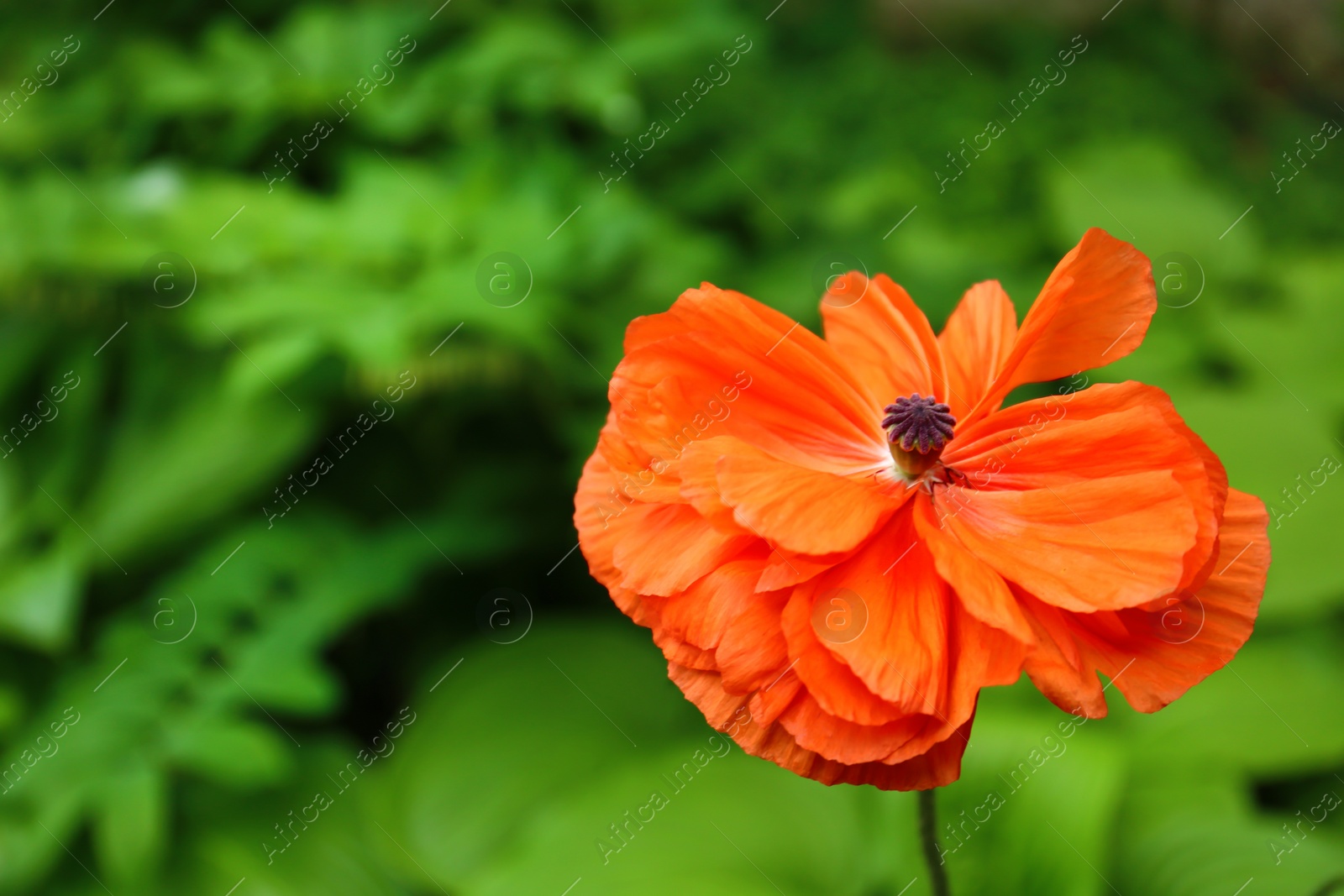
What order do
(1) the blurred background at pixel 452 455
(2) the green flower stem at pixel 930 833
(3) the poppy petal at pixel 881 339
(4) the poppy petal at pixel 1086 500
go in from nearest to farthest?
(4) the poppy petal at pixel 1086 500 < (2) the green flower stem at pixel 930 833 < (3) the poppy petal at pixel 881 339 < (1) the blurred background at pixel 452 455

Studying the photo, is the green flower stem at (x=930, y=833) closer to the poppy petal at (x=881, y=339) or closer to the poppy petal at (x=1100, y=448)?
the poppy petal at (x=1100, y=448)

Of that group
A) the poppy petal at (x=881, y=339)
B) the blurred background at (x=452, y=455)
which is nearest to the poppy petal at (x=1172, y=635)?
the poppy petal at (x=881, y=339)

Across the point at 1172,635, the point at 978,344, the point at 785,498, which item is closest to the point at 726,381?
the point at 785,498

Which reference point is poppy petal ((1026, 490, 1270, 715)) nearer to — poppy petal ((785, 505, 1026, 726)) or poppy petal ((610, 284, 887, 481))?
poppy petal ((785, 505, 1026, 726))

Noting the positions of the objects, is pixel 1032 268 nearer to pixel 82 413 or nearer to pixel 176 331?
pixel 176 331

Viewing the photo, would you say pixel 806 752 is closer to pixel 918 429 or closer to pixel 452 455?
pixel 918 429

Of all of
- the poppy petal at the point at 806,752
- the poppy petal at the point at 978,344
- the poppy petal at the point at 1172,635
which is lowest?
the poppy petal at the point at 1172,635

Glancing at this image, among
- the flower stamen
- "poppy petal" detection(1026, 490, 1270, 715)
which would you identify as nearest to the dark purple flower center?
the flower stamen
